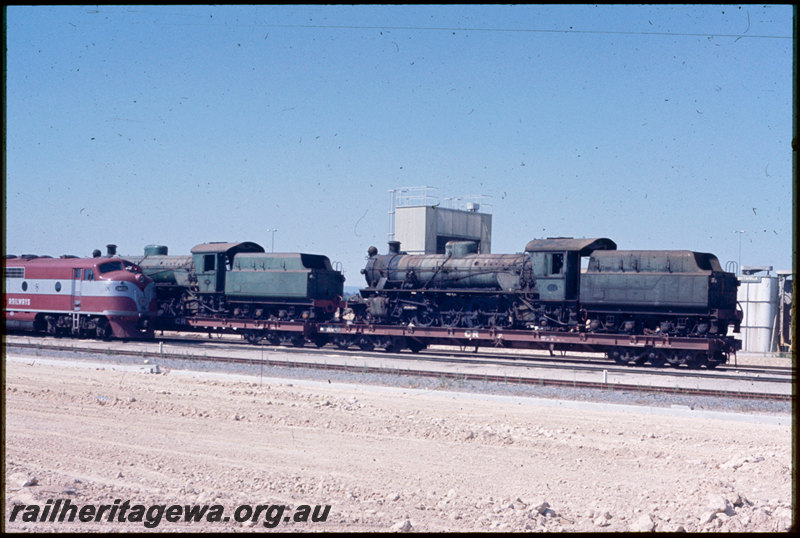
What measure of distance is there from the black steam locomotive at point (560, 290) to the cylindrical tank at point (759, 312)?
1181cm

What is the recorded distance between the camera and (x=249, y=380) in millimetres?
17828

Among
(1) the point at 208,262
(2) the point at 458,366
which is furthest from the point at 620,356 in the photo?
(1) the point at 208,262

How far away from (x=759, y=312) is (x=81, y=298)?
91.0 feet

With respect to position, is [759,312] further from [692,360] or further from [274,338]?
[274,338]

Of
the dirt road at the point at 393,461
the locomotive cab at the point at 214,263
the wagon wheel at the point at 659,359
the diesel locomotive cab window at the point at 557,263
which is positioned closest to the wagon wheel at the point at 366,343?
the locomotive cab at the point at 214,263

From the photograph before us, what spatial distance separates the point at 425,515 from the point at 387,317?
19364 mm

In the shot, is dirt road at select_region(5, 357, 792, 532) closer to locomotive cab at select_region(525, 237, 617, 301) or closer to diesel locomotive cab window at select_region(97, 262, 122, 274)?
locomotive cab at select_region(525, 237, 617, 301)

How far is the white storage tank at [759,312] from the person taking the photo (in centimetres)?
3266

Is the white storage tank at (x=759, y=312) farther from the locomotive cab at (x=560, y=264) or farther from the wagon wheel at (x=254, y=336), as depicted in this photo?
the wagon wheel at (x=254, y=336)

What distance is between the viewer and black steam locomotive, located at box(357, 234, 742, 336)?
21562mm

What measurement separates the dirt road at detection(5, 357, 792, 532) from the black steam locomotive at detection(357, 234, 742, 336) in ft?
27.3

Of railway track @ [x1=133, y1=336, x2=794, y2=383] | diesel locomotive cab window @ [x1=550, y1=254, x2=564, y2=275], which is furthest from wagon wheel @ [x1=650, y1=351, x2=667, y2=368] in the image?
diesel locomotive cab window @ [x1=550, y1=254, x2=564, y2=275]

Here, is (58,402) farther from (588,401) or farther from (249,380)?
(588,401)

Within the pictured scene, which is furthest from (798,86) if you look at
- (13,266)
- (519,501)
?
(13,266)
